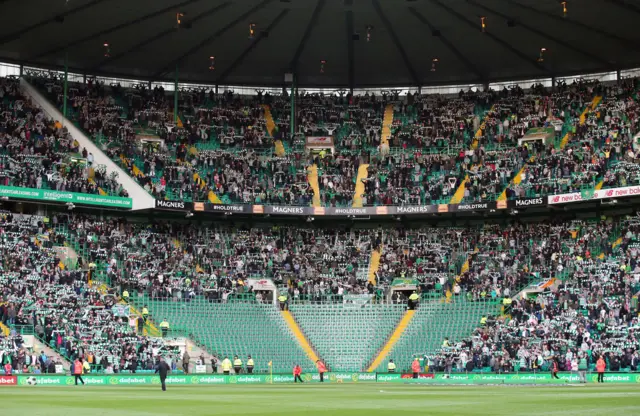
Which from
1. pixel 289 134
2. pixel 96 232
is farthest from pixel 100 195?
pixel 289 134

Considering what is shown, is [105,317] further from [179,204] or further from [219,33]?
[219,33]

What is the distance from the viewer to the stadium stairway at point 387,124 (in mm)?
66806

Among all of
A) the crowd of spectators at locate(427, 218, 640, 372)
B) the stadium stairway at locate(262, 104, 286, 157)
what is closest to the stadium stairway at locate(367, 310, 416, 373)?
the crowd of spectators at locate(427, 218, 640, 372)

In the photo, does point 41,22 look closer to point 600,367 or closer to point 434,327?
point 434,327

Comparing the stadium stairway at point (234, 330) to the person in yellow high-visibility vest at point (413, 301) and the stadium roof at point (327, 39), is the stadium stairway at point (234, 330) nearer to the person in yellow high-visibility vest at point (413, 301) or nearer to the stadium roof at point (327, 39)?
the person in yellow high-visibility vest at point (413, 301)

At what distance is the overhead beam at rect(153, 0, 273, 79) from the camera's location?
55453 mm

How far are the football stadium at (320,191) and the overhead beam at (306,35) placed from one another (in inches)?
7.9

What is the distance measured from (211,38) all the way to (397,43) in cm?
1209

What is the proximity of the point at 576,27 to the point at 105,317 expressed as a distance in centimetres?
3279

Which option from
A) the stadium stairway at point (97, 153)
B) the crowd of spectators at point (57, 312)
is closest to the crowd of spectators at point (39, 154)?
the stadium stairway at point (97, 153)

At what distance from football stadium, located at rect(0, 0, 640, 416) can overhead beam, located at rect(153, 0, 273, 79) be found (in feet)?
0.78

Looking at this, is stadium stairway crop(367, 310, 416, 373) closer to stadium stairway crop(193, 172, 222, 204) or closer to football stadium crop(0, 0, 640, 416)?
football stadium crop(0, 0, 640, 416)

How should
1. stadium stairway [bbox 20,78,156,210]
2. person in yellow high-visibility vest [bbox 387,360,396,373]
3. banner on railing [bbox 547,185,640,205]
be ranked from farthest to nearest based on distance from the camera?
stadium stairway [bbox 20,78,156,210]
banner on railing [bbox 547,185,640,205]
person in yellow high-visibility vest [bbox 387,360,396,373]

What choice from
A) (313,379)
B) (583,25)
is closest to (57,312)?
(313,379)
